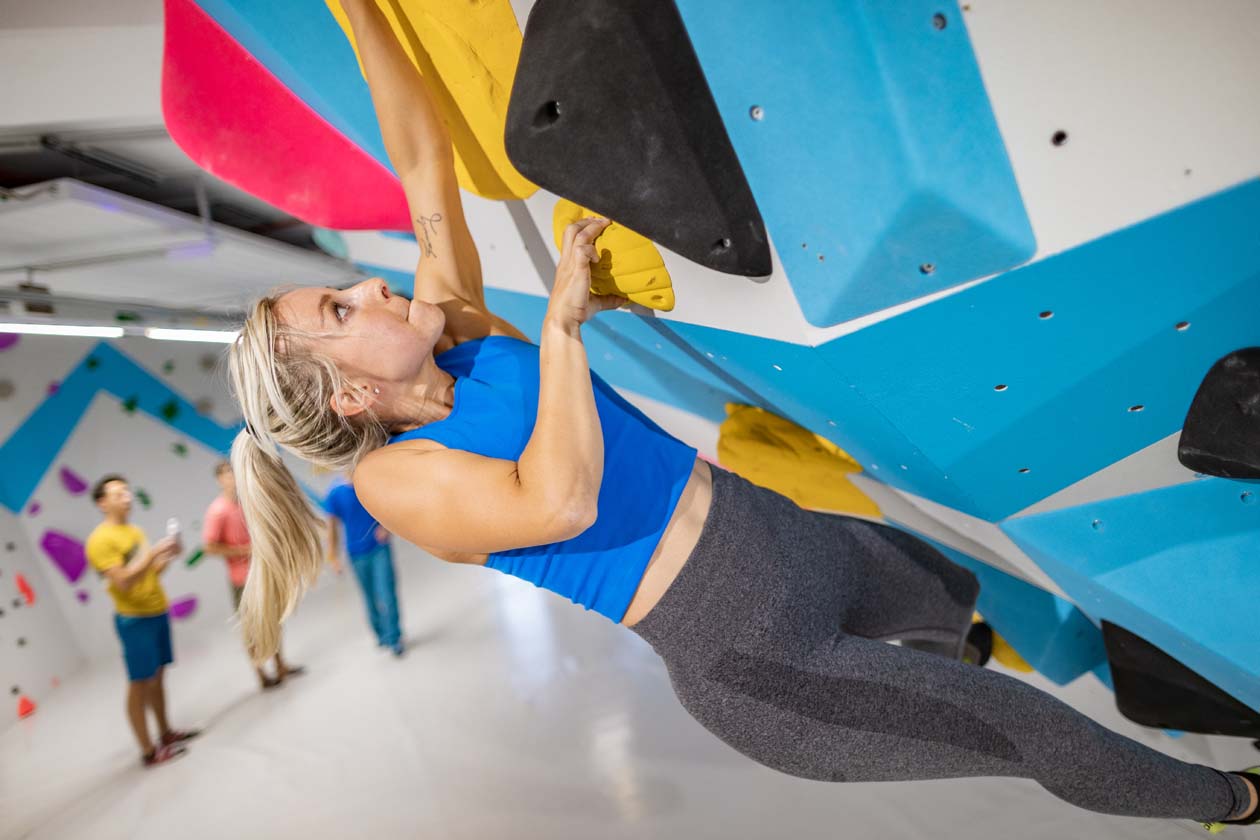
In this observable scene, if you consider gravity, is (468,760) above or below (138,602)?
below

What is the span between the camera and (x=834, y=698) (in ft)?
3.21

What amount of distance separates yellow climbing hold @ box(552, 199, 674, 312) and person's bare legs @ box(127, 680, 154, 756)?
12.1 ft

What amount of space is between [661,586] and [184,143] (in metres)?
1.43

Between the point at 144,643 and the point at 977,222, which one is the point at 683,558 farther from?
the point at 144,643

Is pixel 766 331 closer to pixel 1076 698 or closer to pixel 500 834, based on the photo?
pixel 1076 698

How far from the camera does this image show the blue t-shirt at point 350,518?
4.19 m

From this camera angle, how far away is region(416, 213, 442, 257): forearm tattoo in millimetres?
1238

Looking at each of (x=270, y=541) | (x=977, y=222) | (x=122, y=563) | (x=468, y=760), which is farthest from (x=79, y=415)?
(x=977, y=222)

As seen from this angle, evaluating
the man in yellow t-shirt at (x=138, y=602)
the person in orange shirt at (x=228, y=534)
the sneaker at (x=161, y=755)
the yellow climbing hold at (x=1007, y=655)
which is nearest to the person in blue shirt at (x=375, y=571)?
the person in orange shirt at (x=228, y=534)

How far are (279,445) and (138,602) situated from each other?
2.97 metres

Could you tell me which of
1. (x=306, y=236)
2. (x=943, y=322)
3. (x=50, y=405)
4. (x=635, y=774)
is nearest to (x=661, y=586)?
(x=943, y=322)

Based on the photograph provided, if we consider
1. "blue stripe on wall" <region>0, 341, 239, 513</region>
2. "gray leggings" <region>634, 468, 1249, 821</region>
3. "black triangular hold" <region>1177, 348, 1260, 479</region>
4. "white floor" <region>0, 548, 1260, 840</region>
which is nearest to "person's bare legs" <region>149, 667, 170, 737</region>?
"white floor" <region>0, 548, 1260, 840</region>

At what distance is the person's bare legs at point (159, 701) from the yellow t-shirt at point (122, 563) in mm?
416

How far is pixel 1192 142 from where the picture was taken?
2.03 feet
